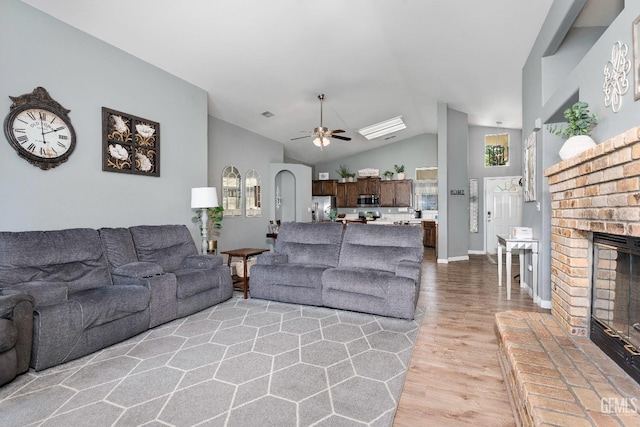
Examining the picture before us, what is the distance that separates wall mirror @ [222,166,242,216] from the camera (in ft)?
20.3

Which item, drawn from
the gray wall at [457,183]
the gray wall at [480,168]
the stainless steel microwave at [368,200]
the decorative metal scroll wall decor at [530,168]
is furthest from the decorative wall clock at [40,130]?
the gray wall at [480,168]

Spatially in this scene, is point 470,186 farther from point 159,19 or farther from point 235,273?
point 159,19

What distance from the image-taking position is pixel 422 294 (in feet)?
14.2

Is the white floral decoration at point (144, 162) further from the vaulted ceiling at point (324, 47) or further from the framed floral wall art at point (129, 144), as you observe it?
the vaulted ceiling at point (324, 47)

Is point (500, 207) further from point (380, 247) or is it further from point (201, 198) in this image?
point (201, 198)

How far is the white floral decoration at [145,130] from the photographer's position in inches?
156

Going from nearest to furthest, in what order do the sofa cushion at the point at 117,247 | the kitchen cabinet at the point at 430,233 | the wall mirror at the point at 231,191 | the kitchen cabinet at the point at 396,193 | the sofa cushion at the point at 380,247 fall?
the sofa cushion at the point at 117,247
the sofa cushion at the point at 380,247
the wall mirror at the point at 231,191
the kitchen cabinet at the point at 430,233
the kitchen cabinet at the point at 396,193

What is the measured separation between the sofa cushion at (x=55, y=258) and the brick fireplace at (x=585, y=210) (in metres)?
3.89

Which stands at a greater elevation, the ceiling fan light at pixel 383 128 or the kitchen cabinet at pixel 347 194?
the ceiling fan light at pixel 383 128

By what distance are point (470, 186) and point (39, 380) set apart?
28.8 feet

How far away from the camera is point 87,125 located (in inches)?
135

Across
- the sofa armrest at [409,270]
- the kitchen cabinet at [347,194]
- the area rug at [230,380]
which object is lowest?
the area rug at [230,380]

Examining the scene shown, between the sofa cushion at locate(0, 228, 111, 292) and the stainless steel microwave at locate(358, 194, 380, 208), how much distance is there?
7669mm

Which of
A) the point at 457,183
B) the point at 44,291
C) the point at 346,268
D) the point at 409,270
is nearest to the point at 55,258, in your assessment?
the point at 44,291
